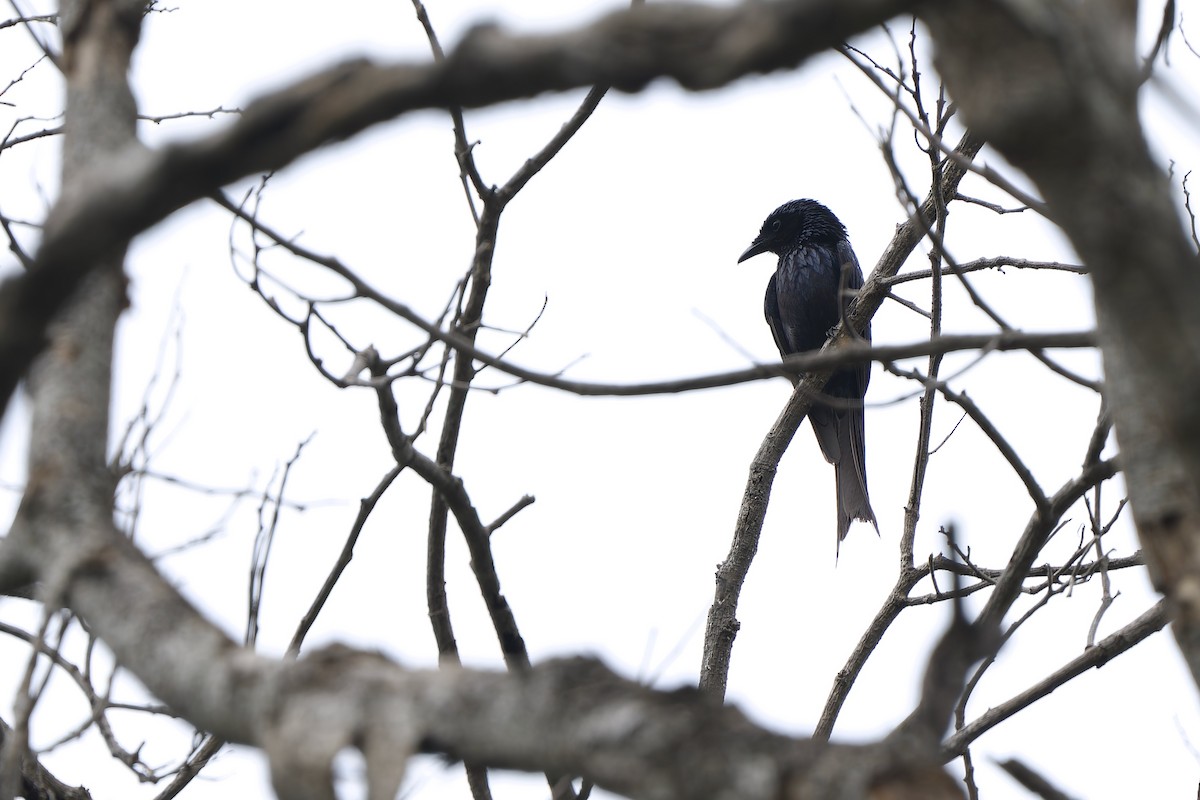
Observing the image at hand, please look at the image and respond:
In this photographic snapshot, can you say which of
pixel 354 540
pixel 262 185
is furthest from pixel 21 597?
pixel 262 185

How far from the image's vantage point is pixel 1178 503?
1322 millimetres

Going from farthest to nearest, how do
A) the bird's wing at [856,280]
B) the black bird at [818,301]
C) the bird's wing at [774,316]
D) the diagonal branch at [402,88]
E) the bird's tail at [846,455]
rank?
the bird's wing at [774,316] → the bird's wing at [856,280] → the black bird at [818,301] → the bird's tail at [846,455] → the diagonal branch at [402,88]

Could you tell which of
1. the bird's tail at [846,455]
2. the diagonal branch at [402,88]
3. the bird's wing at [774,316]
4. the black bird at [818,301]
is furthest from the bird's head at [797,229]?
the diagonal branch at [402,88]

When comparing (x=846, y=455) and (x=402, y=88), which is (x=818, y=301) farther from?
(x=402, y=88)

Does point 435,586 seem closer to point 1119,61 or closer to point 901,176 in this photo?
point 901,176

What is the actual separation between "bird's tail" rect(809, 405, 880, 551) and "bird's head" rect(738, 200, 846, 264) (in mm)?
1403

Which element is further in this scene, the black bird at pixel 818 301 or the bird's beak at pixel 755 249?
the bird's beak at pixel 755 249

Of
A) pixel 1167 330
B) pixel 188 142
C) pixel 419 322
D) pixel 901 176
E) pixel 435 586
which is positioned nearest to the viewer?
pixel 1167 330

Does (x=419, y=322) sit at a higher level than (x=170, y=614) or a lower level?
higher

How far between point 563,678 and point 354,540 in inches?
64.2

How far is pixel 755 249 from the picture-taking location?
7.53 metres

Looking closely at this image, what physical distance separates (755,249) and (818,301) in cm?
79

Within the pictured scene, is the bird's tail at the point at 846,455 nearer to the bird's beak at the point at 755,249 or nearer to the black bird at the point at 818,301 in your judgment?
the black bird at the point at 818,301

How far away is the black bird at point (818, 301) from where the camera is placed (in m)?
6.38
